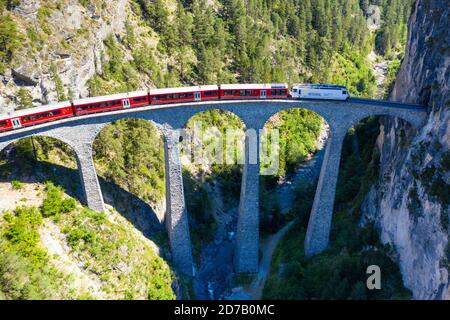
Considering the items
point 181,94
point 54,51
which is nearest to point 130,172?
point 181,94

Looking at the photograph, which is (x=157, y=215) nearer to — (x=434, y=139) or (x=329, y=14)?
(x=434, y=139)

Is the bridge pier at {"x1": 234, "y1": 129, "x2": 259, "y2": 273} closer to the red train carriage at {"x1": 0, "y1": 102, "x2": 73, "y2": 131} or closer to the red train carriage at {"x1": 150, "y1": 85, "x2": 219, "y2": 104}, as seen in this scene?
the red train carriage at {"x1": 150, "y1": 85, "x2": 219, "y2": 104}

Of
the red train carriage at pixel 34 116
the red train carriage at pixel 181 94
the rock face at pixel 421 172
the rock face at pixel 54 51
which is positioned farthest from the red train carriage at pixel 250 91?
the rock face at pixel 54 51

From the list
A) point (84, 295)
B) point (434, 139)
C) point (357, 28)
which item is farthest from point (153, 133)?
point (357, 28)

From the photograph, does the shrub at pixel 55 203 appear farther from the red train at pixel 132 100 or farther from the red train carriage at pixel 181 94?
the red train carriage at pixel 181 94

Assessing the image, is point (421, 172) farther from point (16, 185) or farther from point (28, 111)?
point (16, 185)
